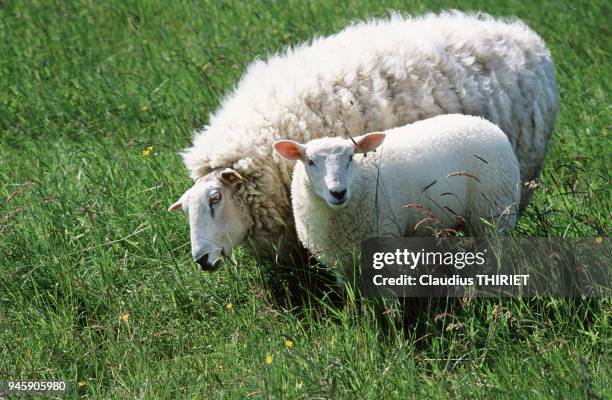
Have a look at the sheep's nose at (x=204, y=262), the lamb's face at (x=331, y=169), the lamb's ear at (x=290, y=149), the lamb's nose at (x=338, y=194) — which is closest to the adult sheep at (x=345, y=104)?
the sheep's nose at (x=204, y=262)

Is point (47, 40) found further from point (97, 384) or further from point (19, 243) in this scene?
point (97, 384)

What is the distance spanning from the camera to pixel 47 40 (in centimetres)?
902

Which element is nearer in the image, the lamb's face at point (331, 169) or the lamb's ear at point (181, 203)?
the lamb's face at point (331, 169)

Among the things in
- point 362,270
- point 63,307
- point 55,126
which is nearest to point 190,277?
point 63,307

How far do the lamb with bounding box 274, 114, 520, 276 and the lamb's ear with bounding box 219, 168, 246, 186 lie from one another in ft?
1.21

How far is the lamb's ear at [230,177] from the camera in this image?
5180 millimetres

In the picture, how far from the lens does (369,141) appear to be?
4742 mm

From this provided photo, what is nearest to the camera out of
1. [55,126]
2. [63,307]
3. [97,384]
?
[97,384]

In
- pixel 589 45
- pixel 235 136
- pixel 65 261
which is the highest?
pixel 235 136

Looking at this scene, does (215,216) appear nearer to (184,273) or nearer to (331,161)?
(184,273)

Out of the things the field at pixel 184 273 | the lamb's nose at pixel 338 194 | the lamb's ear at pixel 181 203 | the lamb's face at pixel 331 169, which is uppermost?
the lamb's face at pixel 331 169

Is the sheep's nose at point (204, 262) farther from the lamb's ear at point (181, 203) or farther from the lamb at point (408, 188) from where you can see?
the lamb at point (408, 188)

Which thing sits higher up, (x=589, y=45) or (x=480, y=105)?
(x=480, y=105)

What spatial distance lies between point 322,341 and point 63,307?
55.5 inches
